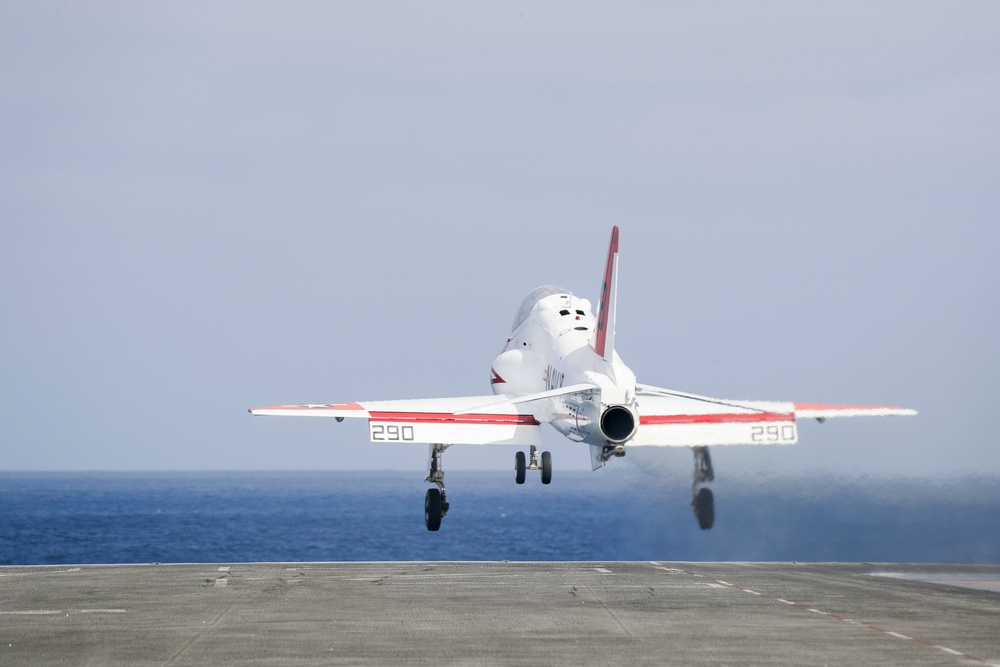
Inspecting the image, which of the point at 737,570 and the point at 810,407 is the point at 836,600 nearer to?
the point at 810,407

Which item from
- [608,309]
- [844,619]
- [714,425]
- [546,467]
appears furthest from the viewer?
[546,467]

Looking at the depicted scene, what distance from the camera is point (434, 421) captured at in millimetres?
37500

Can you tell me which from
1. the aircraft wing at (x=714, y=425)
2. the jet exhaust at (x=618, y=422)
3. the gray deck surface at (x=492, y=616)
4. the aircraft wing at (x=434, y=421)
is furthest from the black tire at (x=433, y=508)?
the jet exhaust at (x=618, y=422)

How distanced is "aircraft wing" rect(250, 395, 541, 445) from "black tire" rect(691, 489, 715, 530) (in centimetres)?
568

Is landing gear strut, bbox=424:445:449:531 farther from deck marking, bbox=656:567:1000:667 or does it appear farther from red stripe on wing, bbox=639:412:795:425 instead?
deck marking, bbox=656:567:1000:667

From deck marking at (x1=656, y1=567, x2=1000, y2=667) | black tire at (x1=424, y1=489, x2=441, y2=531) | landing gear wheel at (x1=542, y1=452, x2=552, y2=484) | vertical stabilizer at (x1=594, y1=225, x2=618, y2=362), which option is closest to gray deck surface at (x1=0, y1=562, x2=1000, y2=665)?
deck marking at (x1=656, y1=567, x2=1000, y2=667)

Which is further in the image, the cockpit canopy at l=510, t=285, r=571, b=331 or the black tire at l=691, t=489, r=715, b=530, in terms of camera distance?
the cockpit canopy at l=510, t=285, r=571, b=331

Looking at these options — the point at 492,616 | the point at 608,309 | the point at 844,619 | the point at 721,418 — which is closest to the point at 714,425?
the point at 721,418

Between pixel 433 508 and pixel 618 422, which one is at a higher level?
pixel 618 422

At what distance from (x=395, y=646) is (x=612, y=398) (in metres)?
9.97

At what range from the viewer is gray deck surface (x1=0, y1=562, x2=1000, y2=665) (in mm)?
25250

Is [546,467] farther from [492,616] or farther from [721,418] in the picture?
[492,616]

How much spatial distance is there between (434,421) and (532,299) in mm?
9450

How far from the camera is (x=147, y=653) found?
2545cm
